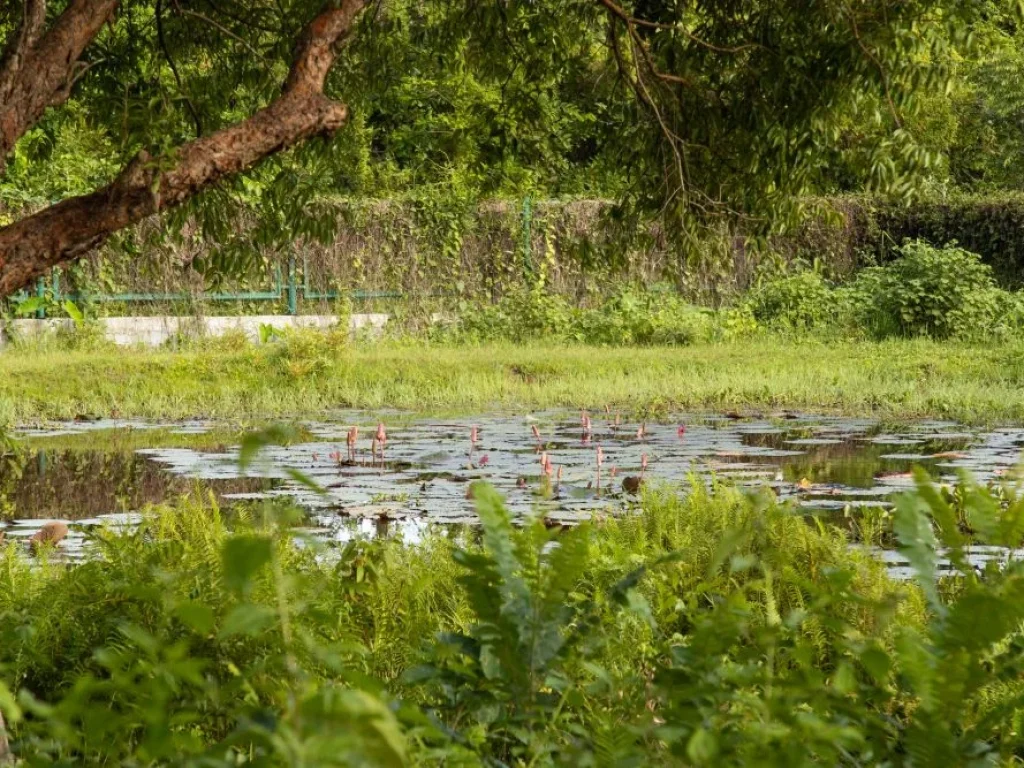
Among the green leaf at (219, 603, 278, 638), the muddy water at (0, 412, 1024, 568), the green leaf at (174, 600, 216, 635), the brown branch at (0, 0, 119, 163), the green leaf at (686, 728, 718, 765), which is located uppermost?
the brown branch at (0, 0, 119, 163)

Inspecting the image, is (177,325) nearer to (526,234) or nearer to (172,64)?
(526,234)

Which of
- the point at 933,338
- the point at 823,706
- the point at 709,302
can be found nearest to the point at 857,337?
the point at 933,338

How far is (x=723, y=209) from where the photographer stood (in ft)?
23.5

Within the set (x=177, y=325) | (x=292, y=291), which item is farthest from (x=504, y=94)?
(x=292, y=291)

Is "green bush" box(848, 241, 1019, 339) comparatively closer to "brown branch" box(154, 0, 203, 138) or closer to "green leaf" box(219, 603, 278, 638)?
"brown branch" box(154, 0, 203, 138)

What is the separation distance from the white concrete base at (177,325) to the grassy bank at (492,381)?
80 centimetres

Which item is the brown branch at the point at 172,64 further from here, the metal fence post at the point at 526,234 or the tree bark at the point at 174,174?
the metal fence post at the point at 526,234

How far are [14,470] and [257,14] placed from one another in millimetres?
3932

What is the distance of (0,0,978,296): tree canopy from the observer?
14.8 ft

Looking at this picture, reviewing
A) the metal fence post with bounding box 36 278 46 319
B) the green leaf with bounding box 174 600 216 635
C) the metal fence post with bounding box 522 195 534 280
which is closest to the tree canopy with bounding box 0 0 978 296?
the green leaf with bounding box 174 600 216 635

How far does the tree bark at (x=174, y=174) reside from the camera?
167 inches

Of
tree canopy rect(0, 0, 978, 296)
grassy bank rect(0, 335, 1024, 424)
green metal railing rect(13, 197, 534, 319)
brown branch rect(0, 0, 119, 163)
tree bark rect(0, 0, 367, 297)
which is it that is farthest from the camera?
green metal railing rect(13, 197, 534, 319)

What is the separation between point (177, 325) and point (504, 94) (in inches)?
450

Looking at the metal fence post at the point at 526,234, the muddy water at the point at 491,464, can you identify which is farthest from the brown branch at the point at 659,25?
the metal fence post at the point at 526,234
